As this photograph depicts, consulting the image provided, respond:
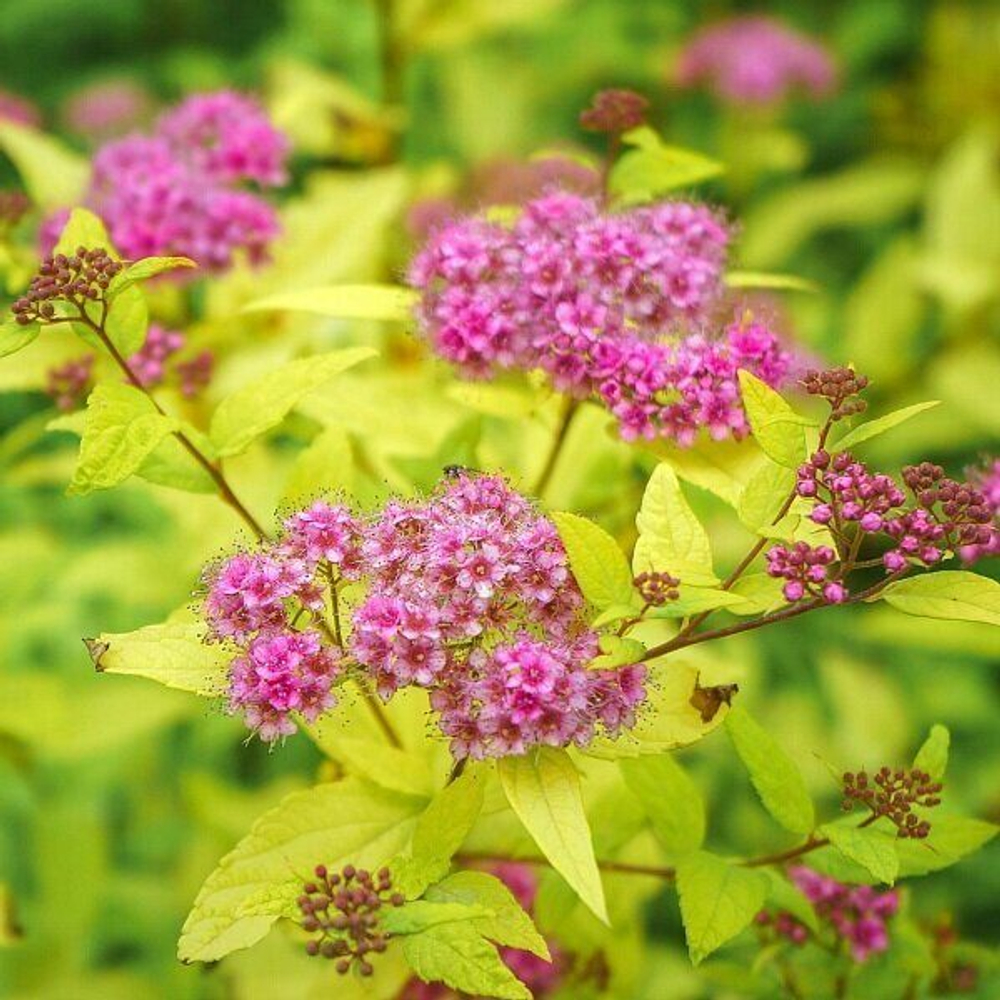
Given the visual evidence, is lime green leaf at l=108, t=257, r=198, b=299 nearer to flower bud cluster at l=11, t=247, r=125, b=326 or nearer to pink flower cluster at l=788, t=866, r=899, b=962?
flower bud cluster at l=11, t=247, r=125, b=326

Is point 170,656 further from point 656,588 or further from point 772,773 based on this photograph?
point 772,773

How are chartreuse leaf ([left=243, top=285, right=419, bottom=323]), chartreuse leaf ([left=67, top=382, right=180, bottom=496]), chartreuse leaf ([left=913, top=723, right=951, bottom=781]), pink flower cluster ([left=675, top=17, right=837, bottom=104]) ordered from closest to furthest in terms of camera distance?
chartreuse leaf ([left=67, top=382, right=180, bottom=496])
chartreuse leaf ([left=913, top=723, right=951, bottom=781])
chartreuse leaf ([left=243, top=285, right=419, bottom=323])
pink flower cluster ([left=675, top=17, right=837, bottom=104])

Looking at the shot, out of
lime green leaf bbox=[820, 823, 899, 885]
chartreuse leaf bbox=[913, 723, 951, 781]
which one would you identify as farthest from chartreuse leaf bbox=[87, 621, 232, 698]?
chartreuse leaf bbox=[913, 723, 951, 781]

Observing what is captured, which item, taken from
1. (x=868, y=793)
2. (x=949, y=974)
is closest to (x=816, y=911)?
(x=949, y=974)

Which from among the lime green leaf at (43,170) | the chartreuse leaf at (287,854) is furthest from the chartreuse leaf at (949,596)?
the lime green leaf at (43,170)

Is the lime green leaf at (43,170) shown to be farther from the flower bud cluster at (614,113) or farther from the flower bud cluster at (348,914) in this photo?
the flower bud cluster at (348,914)

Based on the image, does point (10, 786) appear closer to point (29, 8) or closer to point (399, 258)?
→ point (399, 258)

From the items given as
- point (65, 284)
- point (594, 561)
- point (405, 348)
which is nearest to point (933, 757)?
point (594, 561)
